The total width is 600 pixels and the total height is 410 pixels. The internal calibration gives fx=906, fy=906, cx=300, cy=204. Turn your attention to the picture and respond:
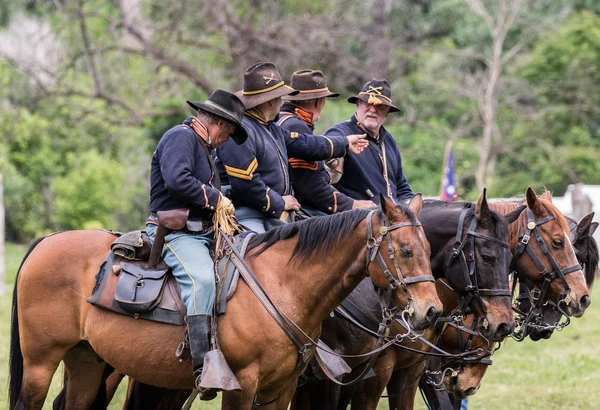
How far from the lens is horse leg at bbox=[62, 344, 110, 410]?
22.5ft

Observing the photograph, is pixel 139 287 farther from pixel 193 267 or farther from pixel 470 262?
pixel 470 262

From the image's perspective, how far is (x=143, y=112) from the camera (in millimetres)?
22438

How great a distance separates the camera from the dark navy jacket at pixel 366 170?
25.8ft

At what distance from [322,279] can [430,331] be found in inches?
70.7

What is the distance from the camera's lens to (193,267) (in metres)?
5.99

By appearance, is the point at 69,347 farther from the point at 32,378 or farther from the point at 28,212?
the point at 28,212

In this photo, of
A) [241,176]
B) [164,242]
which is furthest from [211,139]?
[164,242]

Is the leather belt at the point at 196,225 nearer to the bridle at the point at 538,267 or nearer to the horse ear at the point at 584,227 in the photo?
the bridle at the point at 538,267

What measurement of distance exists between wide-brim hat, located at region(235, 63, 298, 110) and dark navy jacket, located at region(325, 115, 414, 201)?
3.41ft

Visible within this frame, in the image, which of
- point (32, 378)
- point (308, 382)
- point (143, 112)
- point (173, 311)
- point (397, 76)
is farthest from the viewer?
point (397, 76)

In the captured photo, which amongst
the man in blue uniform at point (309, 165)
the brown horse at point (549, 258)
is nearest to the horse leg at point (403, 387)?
the brown horse at point (549, 258)

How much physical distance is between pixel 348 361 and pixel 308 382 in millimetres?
614

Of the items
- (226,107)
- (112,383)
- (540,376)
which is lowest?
(540,376)

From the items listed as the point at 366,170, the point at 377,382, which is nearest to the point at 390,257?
the point at 377,382
